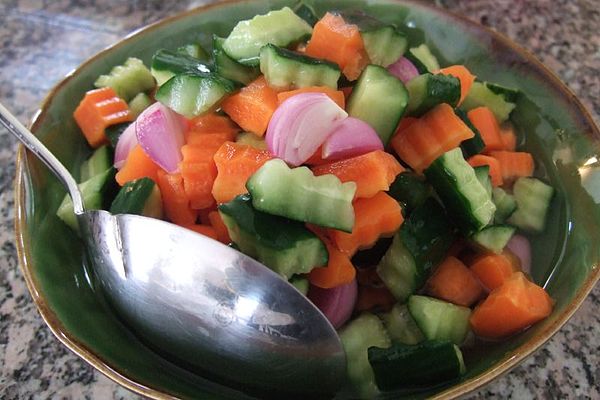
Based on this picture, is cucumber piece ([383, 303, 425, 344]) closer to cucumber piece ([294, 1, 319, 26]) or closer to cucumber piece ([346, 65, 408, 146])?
cucumber piece ([346, 65, 408, 146])

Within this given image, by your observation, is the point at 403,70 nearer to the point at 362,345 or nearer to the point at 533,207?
the point at 533,207

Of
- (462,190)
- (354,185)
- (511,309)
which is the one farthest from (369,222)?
(511,309)

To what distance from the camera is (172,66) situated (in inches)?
51.8

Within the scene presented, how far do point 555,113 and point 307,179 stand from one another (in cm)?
68

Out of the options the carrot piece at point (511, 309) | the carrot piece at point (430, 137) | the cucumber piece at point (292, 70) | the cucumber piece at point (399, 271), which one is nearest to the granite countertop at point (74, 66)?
the carrot piece at point (511, 309)

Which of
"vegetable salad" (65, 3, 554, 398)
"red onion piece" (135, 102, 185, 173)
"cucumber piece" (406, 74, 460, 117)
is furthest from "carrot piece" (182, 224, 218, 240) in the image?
"cucumber piece" (406, 74, 460, 117)

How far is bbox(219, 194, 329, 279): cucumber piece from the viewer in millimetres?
1015

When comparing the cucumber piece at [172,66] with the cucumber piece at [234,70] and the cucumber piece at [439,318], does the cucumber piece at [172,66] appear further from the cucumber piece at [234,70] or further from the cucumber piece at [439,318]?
the cucumber piece at [439,318]

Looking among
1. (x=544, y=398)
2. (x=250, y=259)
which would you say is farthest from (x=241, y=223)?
(x=544, y=398)

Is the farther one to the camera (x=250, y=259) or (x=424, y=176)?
(x=424, y=176)

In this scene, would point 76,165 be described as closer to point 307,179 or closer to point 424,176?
point 307,179

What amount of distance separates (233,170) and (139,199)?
20 cm

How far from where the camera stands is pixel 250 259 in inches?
39.3

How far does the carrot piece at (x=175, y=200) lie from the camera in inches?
47.4
